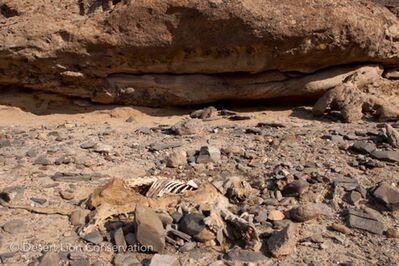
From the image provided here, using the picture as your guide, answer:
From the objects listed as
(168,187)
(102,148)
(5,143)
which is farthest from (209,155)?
(5,143)

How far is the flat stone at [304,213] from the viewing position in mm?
2828

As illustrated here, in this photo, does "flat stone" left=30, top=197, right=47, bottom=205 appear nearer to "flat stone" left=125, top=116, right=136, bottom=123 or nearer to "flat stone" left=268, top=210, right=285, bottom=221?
"flat stone" left=268, top=210, right=285, bottom=221

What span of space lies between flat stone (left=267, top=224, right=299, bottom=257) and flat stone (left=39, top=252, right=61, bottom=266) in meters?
1.18

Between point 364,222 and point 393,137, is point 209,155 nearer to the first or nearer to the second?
point 364,222

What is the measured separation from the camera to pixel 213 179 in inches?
136

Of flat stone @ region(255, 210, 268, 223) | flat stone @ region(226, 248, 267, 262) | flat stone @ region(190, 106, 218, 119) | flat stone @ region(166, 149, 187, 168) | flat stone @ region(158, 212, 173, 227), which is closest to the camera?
flat stone @ region(226, 248, 267, 262)

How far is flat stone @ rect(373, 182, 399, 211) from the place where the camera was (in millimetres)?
2924

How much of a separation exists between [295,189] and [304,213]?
0.32m

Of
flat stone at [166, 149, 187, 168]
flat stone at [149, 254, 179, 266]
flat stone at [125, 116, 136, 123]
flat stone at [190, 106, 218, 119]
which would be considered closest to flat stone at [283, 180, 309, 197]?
flat stone at [166, 149, 187, 168]

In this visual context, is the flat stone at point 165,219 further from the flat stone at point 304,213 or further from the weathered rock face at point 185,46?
the weathered rock face at point 185,46

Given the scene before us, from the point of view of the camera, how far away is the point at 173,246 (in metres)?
2.58

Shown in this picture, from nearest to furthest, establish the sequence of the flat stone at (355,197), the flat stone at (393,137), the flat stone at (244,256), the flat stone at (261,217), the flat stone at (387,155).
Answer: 1. the flat stone at (244,256)
2. the flat stone at (261,217)
3. the flat stone at (355,197)
4. the flat stone at (387,155)
5. the flat stone at (393,137)

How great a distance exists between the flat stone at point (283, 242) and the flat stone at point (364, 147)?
4.72 ft

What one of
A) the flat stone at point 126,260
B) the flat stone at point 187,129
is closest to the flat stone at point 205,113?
the flat stone at point 187,129
